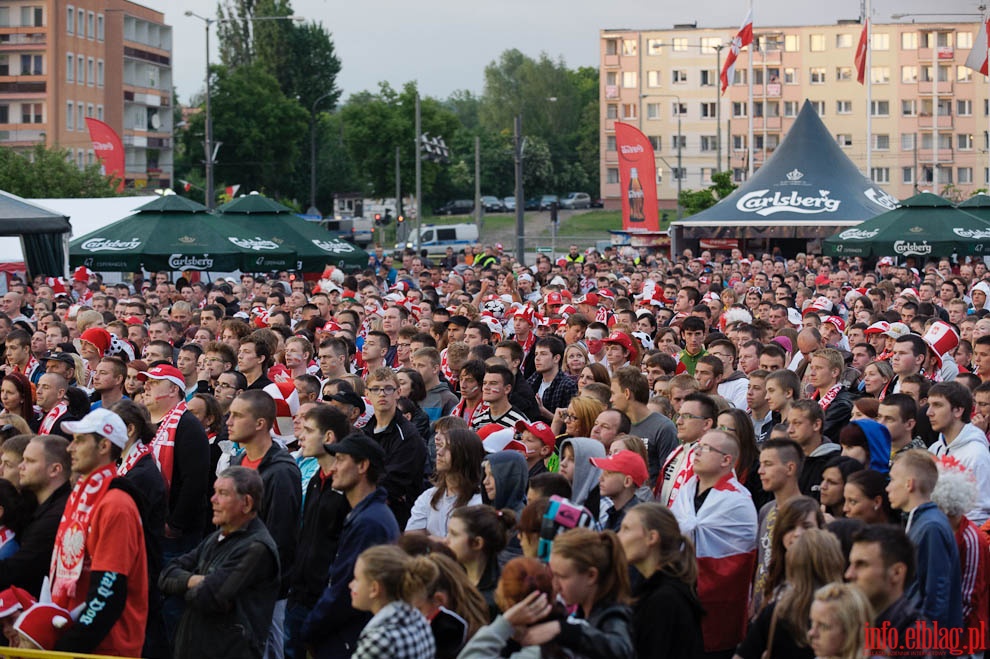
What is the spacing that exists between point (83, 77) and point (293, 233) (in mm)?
63090

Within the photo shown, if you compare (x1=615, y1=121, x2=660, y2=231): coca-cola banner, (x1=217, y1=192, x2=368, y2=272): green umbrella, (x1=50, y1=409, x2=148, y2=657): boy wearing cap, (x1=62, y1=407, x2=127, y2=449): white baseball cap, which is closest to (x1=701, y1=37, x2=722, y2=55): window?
(x1=615, y1=121, x2=660, y2=231): coca-cola banner

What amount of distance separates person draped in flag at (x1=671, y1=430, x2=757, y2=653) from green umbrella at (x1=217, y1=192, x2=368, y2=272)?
16074 mm

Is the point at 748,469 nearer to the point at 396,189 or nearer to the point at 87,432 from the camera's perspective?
Answer: the point at 87,432

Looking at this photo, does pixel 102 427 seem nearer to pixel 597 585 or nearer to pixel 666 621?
pixel 597 585

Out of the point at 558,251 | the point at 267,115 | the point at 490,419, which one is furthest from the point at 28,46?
the point at 490,419

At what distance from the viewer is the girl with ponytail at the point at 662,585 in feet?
19.0

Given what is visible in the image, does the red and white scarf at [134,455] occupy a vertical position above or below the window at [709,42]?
below

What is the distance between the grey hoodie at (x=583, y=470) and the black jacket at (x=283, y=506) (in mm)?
1523

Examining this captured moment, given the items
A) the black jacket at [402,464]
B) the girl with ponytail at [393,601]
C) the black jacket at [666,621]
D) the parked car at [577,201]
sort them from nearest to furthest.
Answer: the girl with ponytail at [393,601]
the black jacket at [666,621]
the black jacket at [402,464]
the parked car at [577,201]

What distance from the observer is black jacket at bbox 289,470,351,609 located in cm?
718

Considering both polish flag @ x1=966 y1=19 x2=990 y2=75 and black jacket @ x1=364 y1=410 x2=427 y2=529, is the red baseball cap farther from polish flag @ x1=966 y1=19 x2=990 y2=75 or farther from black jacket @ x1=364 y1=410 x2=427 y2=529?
polish flag @ x1=966 y1=19 x2=990 y2=75

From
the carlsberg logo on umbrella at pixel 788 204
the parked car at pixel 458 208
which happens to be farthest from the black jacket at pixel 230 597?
the parked car at pixel 458 208

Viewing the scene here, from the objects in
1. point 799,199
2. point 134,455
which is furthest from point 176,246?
point 799,199

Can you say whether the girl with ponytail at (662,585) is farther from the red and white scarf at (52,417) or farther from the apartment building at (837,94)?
the apartment building at (837,94)
